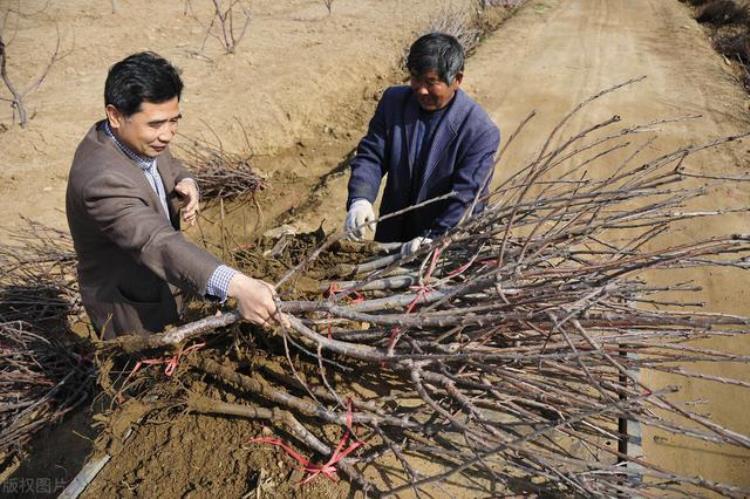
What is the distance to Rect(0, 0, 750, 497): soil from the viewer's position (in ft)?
5.42

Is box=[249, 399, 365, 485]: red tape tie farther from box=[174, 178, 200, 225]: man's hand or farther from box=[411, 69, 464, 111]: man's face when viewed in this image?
box=[411, 69, 464, 111]: man's face

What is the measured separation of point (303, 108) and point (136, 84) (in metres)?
4.45

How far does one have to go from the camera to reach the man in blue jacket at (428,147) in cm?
198

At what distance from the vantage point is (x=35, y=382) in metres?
2.42

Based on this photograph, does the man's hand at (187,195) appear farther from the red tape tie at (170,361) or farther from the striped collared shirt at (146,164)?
the red tape tie at (170,361)

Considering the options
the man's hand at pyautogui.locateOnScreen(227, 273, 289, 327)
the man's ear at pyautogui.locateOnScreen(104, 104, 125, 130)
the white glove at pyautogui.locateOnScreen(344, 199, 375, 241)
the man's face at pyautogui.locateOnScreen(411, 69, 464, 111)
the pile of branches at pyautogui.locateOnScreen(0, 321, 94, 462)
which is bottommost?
the pile of branches at pyautogui.locateOnScreen(0, 321, 94, 462)

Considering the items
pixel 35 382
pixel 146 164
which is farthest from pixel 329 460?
pixel 35 382

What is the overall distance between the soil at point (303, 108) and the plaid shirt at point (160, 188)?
1.60 ft

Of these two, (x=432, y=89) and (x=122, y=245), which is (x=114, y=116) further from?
(x=432, y=89)

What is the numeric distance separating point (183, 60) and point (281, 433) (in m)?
6.14

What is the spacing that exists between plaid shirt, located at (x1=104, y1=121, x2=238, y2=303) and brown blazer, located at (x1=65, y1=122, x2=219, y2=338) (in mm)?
20

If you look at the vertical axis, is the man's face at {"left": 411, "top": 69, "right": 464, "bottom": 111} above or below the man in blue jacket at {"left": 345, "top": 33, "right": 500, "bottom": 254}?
above

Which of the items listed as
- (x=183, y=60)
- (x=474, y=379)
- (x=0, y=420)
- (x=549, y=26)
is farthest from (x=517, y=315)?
(x=549, y=26)

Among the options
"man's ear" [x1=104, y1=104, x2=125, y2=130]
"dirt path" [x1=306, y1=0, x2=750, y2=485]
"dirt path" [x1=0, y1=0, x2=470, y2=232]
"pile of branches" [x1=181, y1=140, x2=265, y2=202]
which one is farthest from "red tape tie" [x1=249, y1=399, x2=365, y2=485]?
"dirt path" [x1=0, y1=0, x2=470, y2=232]
